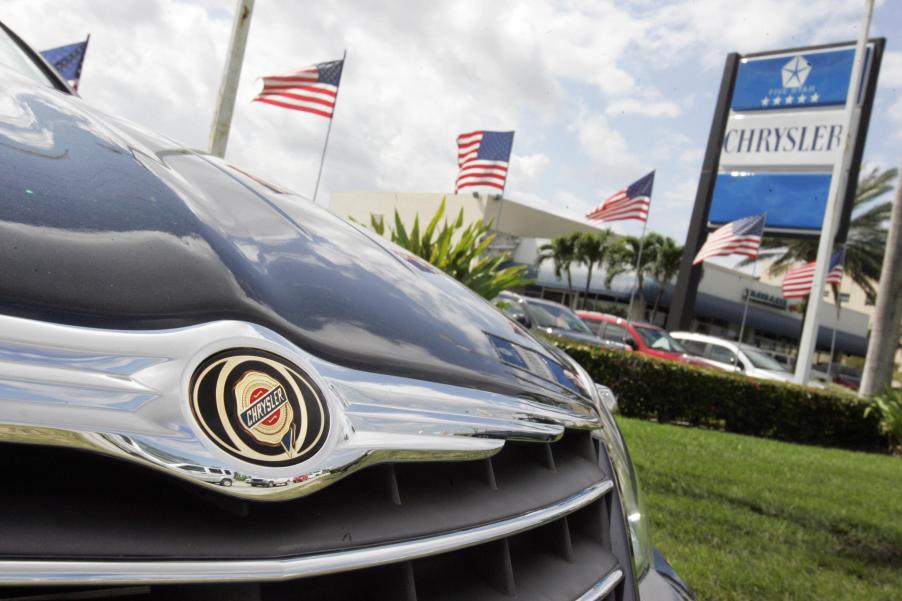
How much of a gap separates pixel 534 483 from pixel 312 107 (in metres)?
10.5

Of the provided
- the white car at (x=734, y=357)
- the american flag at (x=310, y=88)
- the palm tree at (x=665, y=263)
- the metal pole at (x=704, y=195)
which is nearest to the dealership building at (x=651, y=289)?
the palm tree at (x=665, y=263)

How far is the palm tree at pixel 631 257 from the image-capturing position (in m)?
34.2

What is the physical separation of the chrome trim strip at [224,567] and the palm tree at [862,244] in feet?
97.9

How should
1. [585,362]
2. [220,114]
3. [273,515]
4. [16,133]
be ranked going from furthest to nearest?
[585,362], [220,114], [16,133], [273,515]

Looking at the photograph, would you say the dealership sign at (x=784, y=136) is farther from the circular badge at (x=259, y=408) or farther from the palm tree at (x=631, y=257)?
the circular badge at (x=259, y=408)

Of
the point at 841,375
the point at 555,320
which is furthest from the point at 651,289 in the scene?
the point at 555,320

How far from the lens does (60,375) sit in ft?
1.74

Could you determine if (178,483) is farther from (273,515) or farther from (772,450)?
(772,450)

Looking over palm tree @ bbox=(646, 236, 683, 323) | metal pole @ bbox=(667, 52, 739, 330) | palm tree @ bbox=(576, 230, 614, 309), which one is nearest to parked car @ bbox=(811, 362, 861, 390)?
palm tree @ bbox=(646, 236, 683, 323)

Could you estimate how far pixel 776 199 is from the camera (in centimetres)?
1719

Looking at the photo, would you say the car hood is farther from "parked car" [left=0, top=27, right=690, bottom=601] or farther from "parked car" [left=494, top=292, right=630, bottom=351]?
"parked car" [left=494, top=292, right=630, bottom=351]

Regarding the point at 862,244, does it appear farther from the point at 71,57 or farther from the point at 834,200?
the point at 71,57

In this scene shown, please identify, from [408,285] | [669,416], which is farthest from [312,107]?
[408,285]

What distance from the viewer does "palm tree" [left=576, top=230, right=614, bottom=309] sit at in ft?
116
